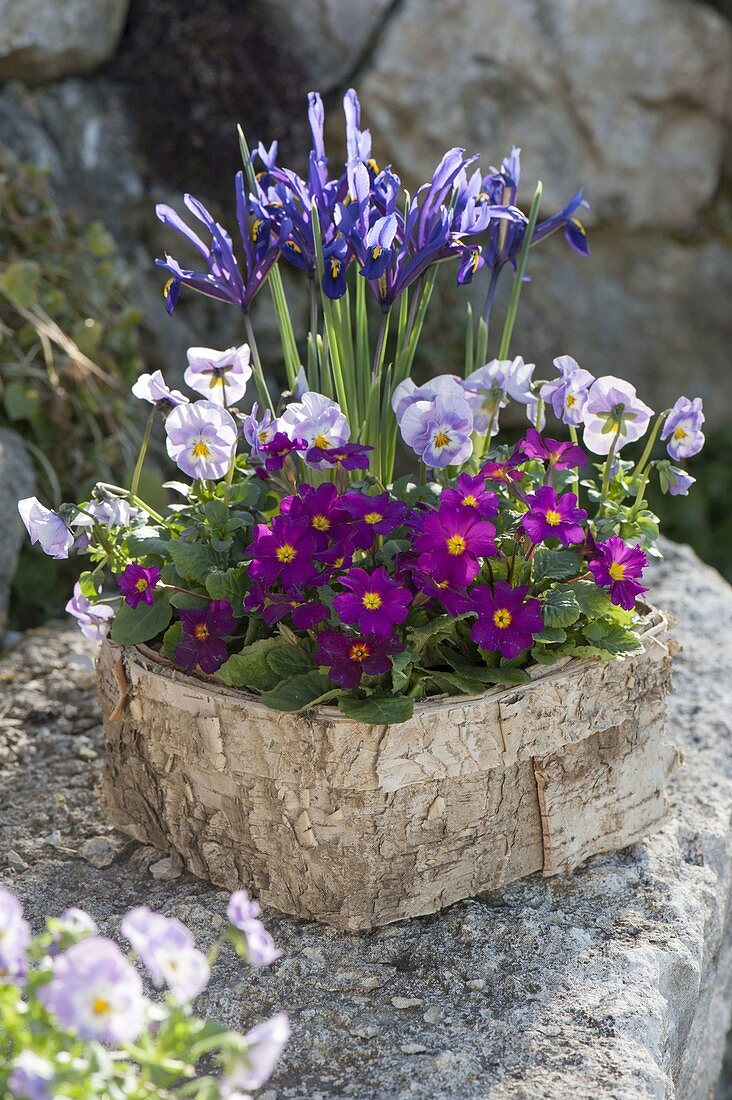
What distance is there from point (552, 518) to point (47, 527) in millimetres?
592

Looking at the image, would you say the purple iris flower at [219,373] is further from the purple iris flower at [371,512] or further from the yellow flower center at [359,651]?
the yellow flower center at [359,651]

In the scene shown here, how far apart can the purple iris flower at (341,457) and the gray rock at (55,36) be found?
85.4 inches

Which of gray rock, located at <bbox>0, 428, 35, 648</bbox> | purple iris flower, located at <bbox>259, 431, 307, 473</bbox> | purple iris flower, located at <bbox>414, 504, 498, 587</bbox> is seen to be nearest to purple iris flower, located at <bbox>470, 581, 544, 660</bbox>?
purple iris flower, located at <bbox>414, 504, 498, 587</bbox>

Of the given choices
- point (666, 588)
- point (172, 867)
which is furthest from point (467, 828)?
point (666, 588)

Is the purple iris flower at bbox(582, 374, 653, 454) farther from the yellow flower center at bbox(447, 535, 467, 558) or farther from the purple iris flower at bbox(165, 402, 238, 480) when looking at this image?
the purple iris flower at bbox(165, 402, 238, 480)

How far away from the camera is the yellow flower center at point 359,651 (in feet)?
3.97

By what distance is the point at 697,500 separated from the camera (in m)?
3.92

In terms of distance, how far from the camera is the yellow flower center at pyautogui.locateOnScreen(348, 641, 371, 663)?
1.21 meters

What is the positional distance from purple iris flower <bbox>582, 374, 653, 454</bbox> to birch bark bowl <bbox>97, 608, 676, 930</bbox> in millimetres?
262

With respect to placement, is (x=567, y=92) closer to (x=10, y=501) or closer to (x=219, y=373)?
(x=10, y=501)

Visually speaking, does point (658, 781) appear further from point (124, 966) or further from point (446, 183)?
point (124, 966)

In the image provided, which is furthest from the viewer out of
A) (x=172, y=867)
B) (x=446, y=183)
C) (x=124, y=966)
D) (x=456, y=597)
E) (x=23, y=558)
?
(x=23, y=558)

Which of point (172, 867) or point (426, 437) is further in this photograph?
point (172, 867)

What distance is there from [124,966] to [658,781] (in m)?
0.95
